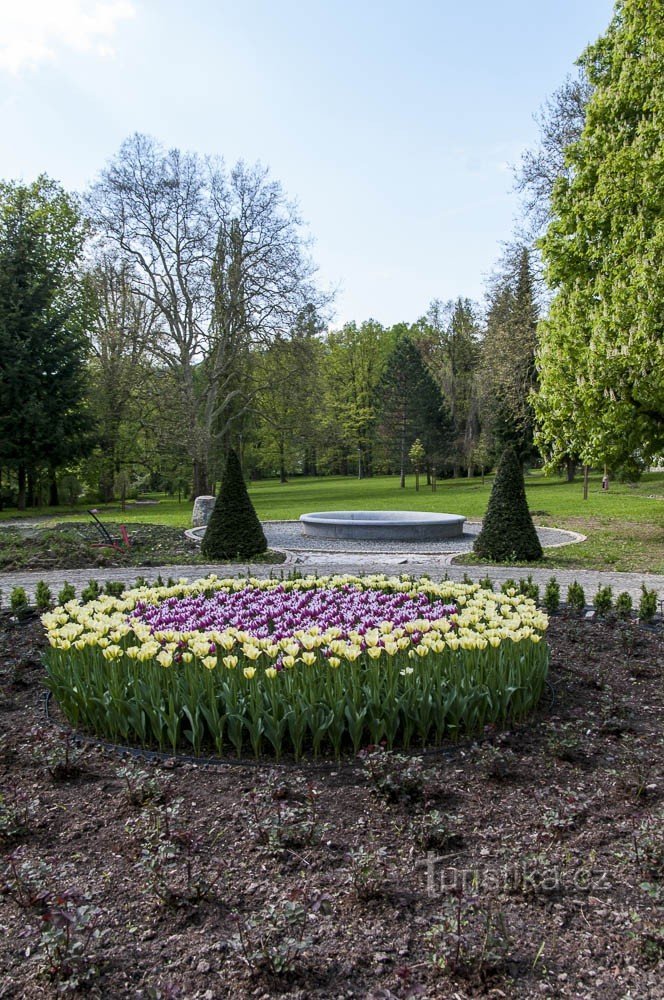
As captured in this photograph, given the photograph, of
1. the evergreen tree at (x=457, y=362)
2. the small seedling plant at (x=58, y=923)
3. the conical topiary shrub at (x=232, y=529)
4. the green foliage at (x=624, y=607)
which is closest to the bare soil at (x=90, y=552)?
the conical topiary shrub at (x=232, y=529)

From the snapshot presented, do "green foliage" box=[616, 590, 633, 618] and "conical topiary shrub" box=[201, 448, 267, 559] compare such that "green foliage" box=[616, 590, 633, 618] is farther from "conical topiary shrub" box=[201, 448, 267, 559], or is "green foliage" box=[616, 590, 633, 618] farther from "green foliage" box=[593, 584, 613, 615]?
"conical topiary shrub" box=[201, 448, 267, 559]

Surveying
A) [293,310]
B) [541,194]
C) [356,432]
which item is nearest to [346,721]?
[541,194]

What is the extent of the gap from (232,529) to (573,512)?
44.4ft

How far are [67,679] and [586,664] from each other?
12.9ft

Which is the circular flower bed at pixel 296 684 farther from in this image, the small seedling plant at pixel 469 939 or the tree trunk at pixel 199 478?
the tree trunk at pixel 199 478

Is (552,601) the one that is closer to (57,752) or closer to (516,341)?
(57,752)

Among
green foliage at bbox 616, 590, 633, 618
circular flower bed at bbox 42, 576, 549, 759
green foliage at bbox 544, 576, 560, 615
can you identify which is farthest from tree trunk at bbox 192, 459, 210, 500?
circular flower bed at bbox 42, 576, 549, 759

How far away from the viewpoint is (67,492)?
1312 inches

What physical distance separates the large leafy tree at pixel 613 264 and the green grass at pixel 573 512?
224cm

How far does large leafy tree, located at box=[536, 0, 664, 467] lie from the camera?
1367 centimetres

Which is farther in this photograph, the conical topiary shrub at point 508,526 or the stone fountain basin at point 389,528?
the stone fountain basin at point 389,528

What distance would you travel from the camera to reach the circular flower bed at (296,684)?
3.91 m

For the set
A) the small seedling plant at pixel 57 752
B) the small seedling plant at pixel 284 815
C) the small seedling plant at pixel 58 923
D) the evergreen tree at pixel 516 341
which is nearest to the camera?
the small seedling plant at pixel 58 923

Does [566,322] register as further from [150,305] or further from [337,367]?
[337,367]
